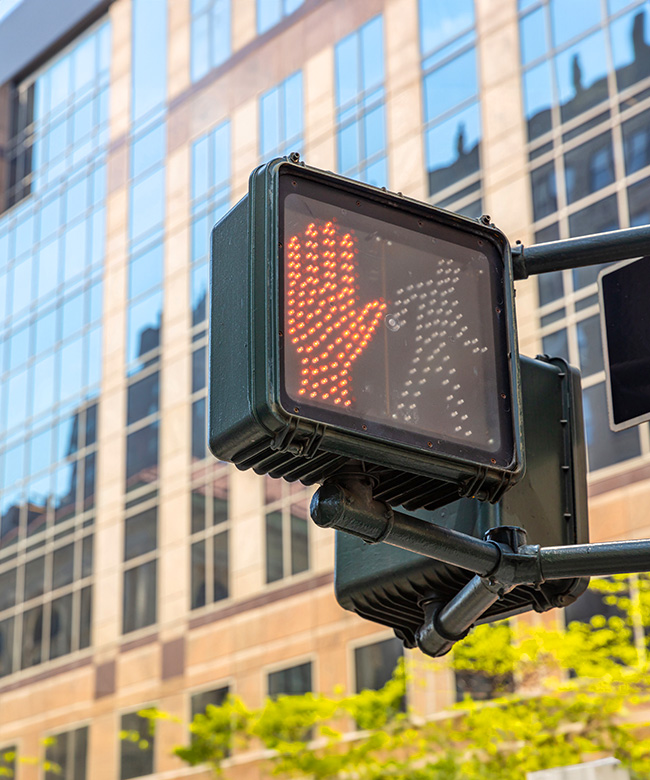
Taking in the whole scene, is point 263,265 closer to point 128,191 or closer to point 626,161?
point 626,161

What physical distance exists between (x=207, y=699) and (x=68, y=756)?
6101 mm

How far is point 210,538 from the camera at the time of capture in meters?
36.2

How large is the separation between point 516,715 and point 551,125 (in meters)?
14.5

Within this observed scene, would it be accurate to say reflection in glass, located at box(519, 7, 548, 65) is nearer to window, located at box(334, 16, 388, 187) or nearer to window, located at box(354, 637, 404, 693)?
window, located at box(334, 16, 388, 187)

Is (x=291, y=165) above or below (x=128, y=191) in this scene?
below

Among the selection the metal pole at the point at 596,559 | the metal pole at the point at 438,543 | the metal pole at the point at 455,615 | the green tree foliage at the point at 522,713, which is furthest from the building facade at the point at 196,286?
the metal pole at the point at 438,543

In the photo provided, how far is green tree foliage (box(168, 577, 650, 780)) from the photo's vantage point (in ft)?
71.3

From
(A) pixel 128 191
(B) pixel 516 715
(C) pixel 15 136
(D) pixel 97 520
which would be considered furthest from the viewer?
(C) pixel 15 136

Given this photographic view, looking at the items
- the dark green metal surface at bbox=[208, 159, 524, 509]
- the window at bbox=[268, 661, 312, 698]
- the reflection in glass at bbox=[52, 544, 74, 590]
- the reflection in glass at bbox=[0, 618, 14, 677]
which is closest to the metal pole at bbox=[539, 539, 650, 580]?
the dark green metal surface at bbox=[208, 159, 524, 509]

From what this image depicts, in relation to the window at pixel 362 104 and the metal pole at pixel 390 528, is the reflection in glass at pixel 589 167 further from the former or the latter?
the metal pole at pixel 390 528

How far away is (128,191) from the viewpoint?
4400 centimetres

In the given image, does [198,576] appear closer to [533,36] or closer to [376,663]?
[376,663]

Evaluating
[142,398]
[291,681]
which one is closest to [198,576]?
[291,681]

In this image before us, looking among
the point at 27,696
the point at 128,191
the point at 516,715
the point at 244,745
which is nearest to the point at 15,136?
the point at 128,191
